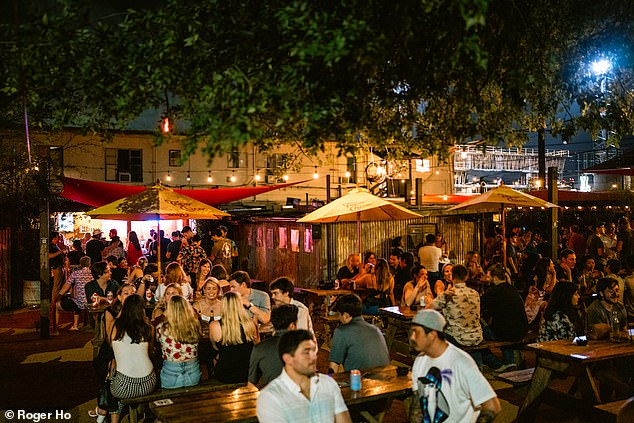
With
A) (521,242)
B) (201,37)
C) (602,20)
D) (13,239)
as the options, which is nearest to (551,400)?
(602,20)

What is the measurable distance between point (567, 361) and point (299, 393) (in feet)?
11.0

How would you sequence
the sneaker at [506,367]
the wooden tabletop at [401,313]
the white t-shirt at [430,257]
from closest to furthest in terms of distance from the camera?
the sneaker at [506,367], the wooden tabletop at [401,313], the white t-shirt at [430,257]

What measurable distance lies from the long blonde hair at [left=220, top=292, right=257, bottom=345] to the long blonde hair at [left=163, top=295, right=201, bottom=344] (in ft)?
0.96

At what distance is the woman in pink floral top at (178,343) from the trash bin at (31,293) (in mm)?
10611

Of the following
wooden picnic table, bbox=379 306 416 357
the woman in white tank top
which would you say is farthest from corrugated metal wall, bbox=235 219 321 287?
the woman in white tank top

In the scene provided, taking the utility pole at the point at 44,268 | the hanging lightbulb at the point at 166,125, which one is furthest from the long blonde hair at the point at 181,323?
the utility pole at the point at 44,268

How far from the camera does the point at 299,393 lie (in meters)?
3.57

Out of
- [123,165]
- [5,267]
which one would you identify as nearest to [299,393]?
[5,267]

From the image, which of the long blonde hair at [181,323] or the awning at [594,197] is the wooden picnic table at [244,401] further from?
the awning at [594,197]

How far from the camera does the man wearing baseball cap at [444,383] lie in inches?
146

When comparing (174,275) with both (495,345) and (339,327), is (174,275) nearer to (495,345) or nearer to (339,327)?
(339,327)

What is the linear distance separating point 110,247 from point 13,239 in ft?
7.63

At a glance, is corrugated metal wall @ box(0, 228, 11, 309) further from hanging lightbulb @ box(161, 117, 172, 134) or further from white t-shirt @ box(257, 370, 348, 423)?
white t-shirt @ box(257, 370, 348, 423)

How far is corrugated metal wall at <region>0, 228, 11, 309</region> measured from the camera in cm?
1428
